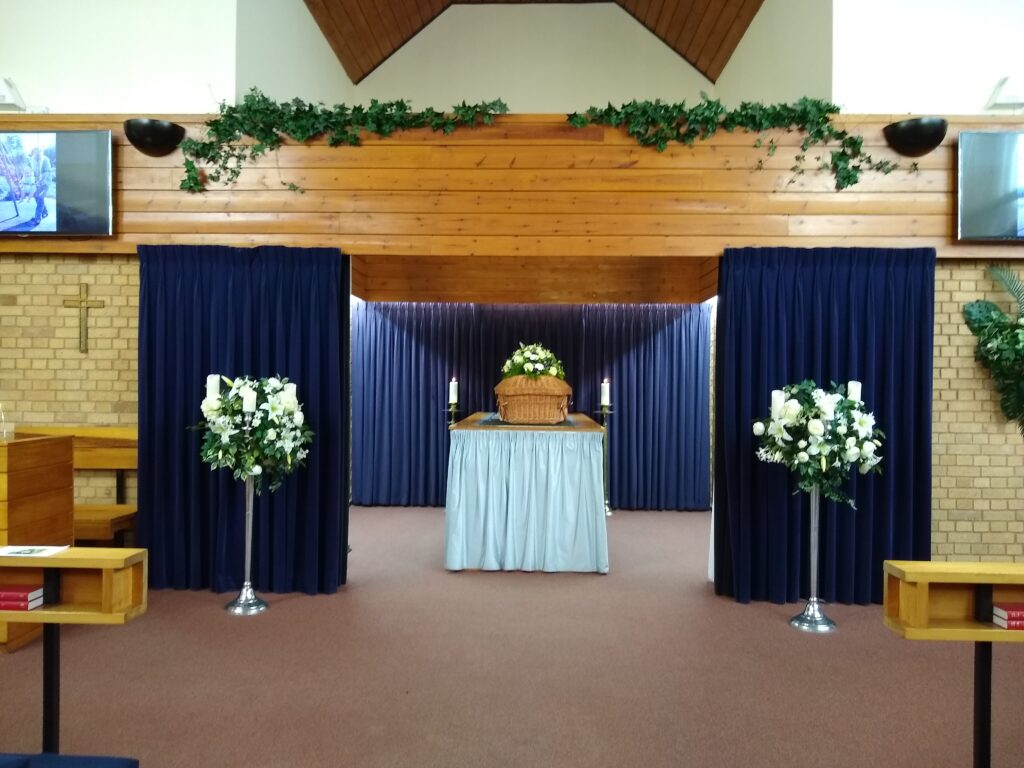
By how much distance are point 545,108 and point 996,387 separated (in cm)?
653

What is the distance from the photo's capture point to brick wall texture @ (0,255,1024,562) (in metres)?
5.70

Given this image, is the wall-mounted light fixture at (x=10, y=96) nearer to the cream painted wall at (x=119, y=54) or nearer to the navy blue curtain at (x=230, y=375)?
the cream painted wall at (x=119, y=54)

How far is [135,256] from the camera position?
5832 mm

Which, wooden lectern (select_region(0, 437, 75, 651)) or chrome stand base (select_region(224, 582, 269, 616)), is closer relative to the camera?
wooden lectern (select_region(0, 437, 75, 651))

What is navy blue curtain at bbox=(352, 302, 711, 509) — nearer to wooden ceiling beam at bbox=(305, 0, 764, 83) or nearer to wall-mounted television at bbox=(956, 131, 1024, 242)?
wooden ceiling beam at bbox=(305, 0, 764, 83)

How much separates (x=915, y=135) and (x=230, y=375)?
547cm

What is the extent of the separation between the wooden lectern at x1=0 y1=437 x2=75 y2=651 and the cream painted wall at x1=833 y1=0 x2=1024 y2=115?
20.8 ft

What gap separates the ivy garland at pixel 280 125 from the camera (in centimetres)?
549

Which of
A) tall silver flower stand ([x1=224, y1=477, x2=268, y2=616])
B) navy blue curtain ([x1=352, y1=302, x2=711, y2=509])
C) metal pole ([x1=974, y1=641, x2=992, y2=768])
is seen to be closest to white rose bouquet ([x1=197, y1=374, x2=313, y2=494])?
tall silver flower stand ([x1=224, y1=477, x2=268, y2=616])

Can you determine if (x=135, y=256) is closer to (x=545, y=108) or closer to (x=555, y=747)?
(x=555, y=747)

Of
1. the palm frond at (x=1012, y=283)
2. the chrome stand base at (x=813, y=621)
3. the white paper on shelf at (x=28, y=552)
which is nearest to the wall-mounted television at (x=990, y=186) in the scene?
the palm frond at (x=1012, y=283)

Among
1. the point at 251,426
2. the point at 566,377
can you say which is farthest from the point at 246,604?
the point at 566,377

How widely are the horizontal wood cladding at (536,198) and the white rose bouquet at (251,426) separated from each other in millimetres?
1352

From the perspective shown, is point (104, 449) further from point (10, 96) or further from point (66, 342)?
point (10, 96)
